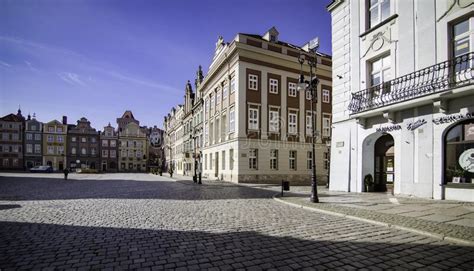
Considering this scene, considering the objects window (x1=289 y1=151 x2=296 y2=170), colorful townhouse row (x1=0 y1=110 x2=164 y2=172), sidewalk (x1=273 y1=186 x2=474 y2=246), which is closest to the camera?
sidewalk (x1=273 y1=186 x2=474 y2=246)

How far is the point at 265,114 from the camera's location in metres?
27.4

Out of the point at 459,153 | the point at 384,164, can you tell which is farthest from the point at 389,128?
the point at 459,153

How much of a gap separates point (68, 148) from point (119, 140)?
1331cm

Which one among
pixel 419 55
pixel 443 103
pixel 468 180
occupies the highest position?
pixel 419 55

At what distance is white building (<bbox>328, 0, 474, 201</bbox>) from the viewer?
10.8m

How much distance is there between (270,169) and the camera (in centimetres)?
2709

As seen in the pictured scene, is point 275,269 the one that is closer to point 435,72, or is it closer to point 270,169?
point 435,72

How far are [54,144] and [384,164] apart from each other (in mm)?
82937

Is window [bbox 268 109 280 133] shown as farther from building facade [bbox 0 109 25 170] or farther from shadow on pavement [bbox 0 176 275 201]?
building facade [bbox 0 109 25 170]

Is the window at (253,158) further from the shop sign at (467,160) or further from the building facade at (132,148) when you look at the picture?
the building facade at (132,148)

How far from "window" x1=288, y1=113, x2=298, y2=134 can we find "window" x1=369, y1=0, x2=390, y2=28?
14.6m

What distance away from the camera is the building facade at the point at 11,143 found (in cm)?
7119

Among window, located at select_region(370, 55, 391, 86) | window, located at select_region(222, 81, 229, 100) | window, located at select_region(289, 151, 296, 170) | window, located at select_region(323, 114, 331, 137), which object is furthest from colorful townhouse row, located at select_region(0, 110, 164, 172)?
window, located at select_region(370, 55, 391, 86)

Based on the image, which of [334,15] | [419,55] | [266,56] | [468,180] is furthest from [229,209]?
[266,56]
